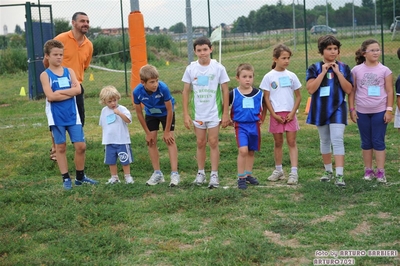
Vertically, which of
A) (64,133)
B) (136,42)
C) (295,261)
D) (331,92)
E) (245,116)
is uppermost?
(136,42)

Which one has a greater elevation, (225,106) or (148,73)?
(148,73)

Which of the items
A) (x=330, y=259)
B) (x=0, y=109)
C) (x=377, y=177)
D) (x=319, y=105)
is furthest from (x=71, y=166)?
(x=0, y=109)

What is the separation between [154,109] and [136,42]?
537cm

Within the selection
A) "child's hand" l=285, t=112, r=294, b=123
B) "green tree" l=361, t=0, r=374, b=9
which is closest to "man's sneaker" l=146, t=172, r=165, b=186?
"child's hand" l=285, t=112, r=294, b=123

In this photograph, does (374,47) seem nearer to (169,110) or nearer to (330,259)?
(169,110)

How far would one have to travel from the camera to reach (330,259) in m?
4.39

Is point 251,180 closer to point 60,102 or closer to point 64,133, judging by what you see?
point 64,133

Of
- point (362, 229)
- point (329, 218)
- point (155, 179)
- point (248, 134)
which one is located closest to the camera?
point (362, 229)

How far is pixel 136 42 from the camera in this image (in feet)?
40.1

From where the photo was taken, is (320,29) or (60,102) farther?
(320,29)

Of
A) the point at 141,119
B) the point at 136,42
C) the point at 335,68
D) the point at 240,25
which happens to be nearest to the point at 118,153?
the point at 141,119

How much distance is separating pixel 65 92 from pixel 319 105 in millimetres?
2941

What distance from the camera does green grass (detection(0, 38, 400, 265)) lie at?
466 cm

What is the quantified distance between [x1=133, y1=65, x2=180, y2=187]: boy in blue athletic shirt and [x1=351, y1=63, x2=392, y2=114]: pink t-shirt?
219 centimetres
